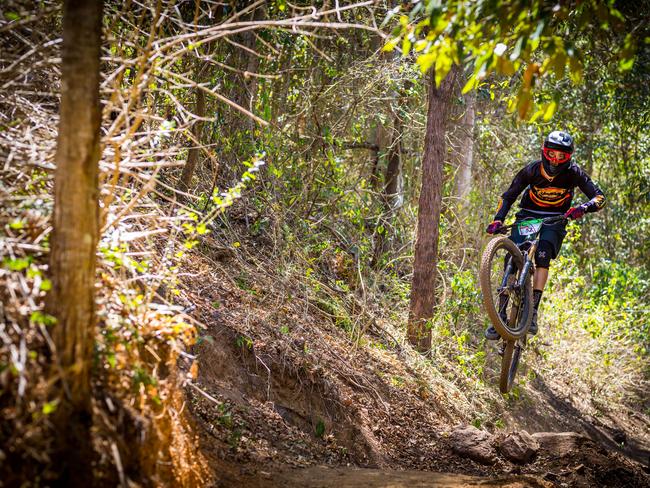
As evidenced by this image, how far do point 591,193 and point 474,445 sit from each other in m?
3.02

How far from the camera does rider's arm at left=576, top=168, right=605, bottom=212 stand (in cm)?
775

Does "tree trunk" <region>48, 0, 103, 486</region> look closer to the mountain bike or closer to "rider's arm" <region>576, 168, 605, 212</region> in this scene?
the mountain bike

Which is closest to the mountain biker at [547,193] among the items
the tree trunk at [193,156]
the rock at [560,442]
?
the rock at [560,442]

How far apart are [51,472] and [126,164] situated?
6.62 feet

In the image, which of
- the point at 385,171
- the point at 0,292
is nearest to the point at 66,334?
the point at 0,292

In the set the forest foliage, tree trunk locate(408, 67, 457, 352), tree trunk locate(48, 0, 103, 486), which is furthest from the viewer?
tree trunk locate(408, 67, 457, 352)

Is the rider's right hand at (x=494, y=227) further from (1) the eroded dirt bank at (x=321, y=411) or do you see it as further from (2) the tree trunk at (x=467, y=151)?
(2) the tree trunk at (x=467, y=151)

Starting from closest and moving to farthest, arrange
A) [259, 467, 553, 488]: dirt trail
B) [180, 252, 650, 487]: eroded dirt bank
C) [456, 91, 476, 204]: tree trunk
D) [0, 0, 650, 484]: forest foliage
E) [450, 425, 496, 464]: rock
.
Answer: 1. [0, 0, 650, 484]: forest foliage
2. [259, 467, 553, 488]: dirt trail
3. [180, 252, 650, 487]: eroded dirt bank
4. [450, 425, 496, 464]: rock
5. [456, 91, 476, 204]: tree trunk

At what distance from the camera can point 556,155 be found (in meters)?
7.86

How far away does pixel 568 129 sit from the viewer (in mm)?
15117

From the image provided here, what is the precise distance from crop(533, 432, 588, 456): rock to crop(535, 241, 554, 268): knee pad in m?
1.99

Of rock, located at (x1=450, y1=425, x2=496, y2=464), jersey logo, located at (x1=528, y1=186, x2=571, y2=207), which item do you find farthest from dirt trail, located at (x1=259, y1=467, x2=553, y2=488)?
jersey logo, located at (x1=528, y1=186, x2=571, y2=207)

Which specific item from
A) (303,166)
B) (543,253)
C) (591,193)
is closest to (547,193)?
(591,193)

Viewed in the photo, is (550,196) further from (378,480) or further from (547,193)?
(378,480)
